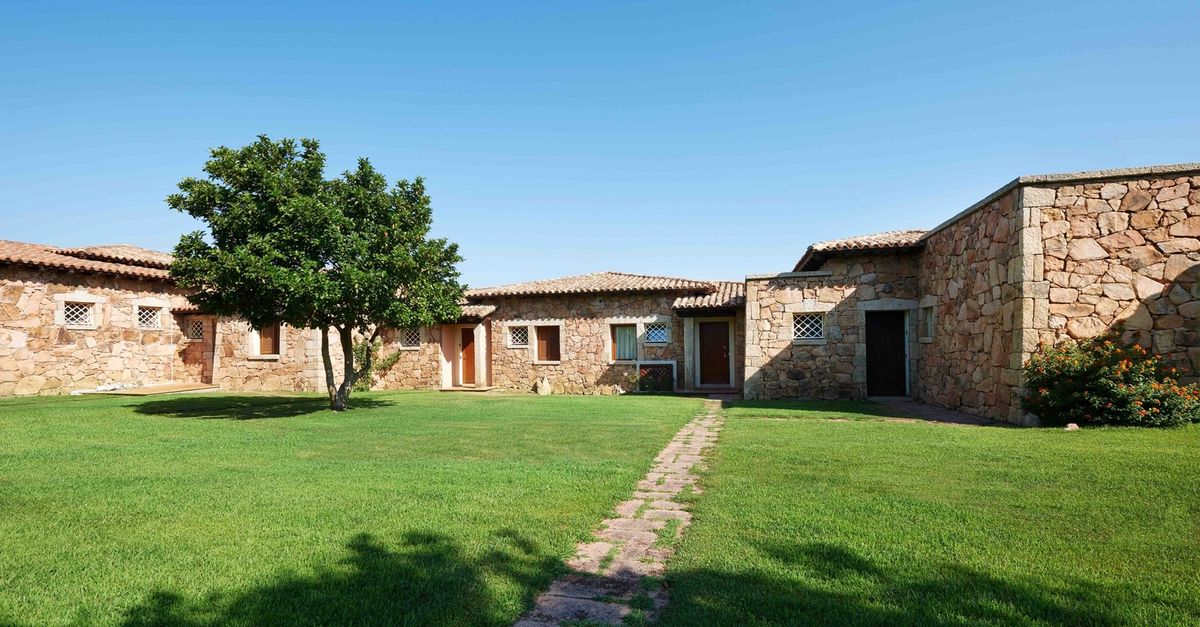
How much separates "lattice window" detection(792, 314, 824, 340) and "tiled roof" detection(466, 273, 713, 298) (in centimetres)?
355

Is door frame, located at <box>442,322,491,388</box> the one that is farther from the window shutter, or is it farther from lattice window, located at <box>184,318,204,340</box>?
lattice window, located at <box>184,318,204,340</box>

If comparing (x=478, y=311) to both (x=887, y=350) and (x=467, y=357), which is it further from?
(x=887, y=350)

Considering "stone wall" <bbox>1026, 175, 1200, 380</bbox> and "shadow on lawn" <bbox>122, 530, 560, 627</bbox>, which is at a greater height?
"stone wall" <bbox>1026, 175, 1200, 380</bbox>

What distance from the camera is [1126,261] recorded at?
9391 mm

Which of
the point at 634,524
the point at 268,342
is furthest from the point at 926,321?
the point at 268,342

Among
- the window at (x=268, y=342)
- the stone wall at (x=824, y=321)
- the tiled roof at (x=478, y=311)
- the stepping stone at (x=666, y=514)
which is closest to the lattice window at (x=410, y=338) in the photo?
the tiled roof at (x=478, y=311)

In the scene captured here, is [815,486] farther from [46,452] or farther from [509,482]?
[46,452]

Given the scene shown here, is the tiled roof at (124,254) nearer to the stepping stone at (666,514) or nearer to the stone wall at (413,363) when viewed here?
the stone wall at (413,363)

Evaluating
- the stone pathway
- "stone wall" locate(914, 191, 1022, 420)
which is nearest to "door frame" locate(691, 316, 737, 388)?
"stone wall" locate(914, 191, 1022, 420)

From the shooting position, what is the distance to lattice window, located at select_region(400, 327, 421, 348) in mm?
20391

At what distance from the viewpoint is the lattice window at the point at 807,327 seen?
14953 mm

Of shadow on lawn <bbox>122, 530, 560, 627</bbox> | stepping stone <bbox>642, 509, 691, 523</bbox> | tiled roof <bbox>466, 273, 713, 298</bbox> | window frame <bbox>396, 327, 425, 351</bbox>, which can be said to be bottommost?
stepping stone <bbox>642, 509, 691, 523</bbox>

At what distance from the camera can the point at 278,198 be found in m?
10.7

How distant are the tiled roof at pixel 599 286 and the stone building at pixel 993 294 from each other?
11.5 feet
